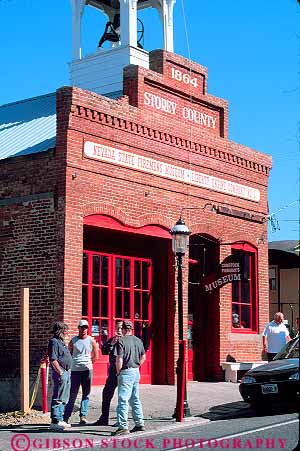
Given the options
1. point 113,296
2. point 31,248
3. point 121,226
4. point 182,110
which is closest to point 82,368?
point 31,248

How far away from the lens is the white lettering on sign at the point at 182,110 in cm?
1827

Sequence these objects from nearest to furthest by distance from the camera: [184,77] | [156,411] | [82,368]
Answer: [82,368], [156,411], [184,77]

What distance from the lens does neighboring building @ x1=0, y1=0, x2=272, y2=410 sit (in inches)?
626

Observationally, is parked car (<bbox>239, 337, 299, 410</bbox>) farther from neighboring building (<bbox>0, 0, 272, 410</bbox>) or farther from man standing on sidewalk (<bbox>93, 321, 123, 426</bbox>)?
neighboring building (<bbox>0, 0, 272, 410</bbox>)

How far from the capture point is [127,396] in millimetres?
11992

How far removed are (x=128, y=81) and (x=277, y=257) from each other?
521 inches

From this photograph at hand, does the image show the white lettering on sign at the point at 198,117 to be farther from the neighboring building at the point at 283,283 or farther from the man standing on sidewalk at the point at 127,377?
the neighboring building at the point at 283,283

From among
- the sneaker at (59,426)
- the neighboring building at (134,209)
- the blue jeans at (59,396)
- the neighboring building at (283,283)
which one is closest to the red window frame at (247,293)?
the neighboring building at (134,209)

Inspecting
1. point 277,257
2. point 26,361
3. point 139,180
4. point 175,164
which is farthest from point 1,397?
point 277,257

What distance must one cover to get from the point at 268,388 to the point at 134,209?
5.37 metres

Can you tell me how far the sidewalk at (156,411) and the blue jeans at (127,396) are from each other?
1.07 feet

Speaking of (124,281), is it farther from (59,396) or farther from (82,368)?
(59,396)

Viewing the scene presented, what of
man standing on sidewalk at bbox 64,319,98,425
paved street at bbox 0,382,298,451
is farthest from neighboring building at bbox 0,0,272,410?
paved street at bbox 0,382,298,451

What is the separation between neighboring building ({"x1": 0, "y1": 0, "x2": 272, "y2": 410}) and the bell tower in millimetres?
43
